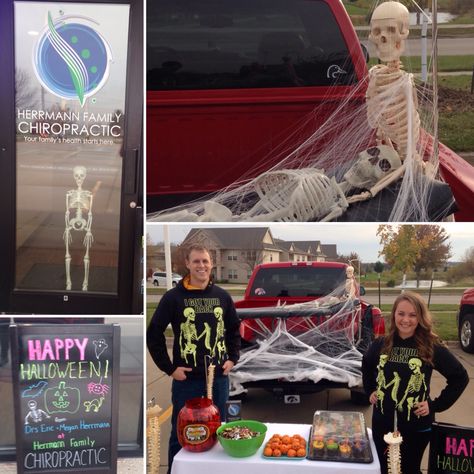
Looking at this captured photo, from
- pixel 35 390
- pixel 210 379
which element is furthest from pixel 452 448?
pixel 35 390

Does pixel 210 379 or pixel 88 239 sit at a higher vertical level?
pixel 88 239

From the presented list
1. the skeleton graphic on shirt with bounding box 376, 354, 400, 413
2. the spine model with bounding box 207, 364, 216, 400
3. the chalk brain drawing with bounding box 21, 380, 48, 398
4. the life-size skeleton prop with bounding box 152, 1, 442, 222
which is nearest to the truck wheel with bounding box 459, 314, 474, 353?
the skeleton graphic on shirt with bounding box 376, 354, 400, 413

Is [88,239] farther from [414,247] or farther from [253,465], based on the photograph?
[414,247]

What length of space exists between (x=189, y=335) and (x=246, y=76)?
1033mm

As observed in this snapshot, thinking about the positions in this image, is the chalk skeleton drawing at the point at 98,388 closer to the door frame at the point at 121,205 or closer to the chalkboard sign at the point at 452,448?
the door frame at the point at 121,205

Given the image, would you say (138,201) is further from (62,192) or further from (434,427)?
(434,427)

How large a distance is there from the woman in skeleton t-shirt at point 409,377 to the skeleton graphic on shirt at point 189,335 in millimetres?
596

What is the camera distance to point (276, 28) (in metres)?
1.79

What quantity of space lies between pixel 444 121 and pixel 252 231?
0.70 meters

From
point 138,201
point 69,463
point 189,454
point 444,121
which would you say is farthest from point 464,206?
point 69,463

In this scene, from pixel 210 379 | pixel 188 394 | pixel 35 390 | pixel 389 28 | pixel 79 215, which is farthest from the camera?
pixel 35 390

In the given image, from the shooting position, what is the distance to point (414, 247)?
2.12 metres

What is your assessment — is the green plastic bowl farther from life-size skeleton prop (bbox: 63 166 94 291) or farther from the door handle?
the door handle

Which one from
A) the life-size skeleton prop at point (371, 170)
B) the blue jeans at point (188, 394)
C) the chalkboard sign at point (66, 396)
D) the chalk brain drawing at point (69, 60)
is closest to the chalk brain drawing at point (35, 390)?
the chalkboard sign at point (66, 396)
